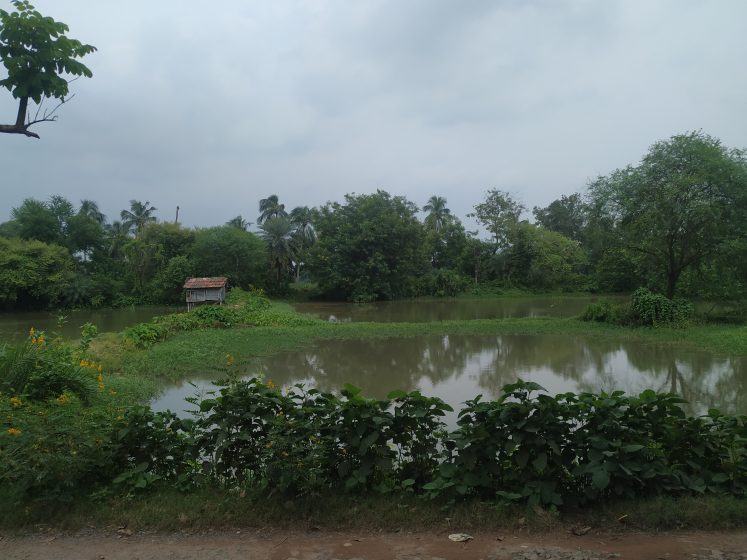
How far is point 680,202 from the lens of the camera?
57.8 ft

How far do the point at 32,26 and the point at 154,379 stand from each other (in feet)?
29.2

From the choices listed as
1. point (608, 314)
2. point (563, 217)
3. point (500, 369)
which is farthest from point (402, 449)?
point (563, 217)

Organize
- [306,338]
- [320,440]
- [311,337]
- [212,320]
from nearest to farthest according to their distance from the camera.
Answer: [320,440], [306,338], [311,337], [212,320]

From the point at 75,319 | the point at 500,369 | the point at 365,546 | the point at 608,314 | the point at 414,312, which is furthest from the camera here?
the point at 414,312

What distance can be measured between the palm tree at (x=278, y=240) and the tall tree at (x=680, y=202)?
78.6ft

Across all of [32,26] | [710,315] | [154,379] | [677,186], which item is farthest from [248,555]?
[710,315]

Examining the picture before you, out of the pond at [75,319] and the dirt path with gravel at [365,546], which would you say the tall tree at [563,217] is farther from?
the dirt path with gravel at [365,546]

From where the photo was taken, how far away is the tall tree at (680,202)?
17.2 m

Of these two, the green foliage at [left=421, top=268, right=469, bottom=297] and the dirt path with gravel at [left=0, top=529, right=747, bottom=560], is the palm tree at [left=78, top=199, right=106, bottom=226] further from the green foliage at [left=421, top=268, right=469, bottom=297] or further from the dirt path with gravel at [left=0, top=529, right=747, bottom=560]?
the dirt path with gravel at [left=0, top=529, right=747, bottom=560]

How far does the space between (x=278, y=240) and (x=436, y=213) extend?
19.6 m

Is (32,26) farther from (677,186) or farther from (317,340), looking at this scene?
(677,186)

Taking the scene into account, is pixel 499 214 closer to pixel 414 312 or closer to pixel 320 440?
pixel 414 312

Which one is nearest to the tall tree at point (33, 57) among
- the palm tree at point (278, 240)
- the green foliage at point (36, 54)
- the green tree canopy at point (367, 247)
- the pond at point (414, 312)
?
the green foliage at point (36, 54)

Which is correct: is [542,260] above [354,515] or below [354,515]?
above
